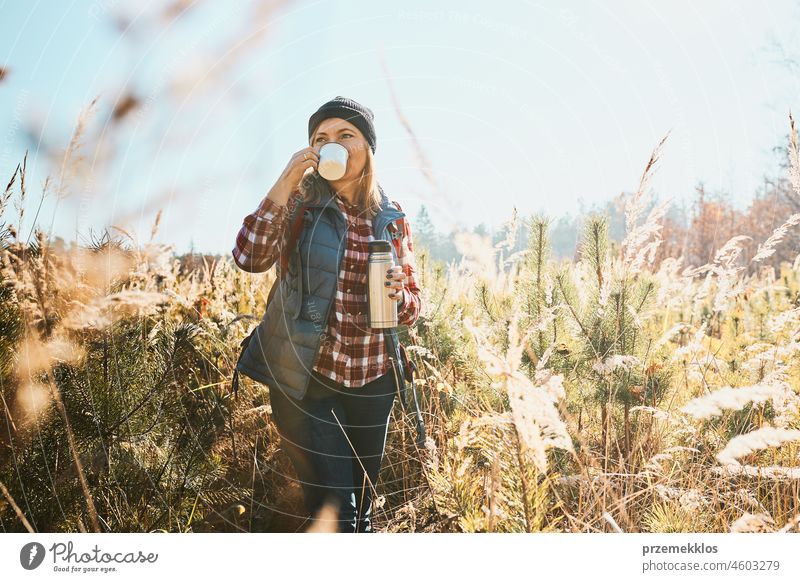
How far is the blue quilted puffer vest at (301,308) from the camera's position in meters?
1.55

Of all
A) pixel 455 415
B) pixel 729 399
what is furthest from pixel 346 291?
pixel 729 399

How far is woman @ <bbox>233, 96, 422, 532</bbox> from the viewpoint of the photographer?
1.55 meters

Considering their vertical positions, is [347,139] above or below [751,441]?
above

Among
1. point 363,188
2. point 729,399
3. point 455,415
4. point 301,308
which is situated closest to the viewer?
point 729,399

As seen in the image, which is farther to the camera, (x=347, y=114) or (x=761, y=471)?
(x=761, y=471)

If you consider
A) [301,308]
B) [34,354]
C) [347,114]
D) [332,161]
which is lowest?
[34,354]

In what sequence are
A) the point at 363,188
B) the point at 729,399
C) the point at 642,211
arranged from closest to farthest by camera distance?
1. the point at 729,399
2. the point at 363,188
3. the point at 642,211

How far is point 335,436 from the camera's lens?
161cm

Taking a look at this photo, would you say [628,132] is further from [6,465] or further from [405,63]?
[6,465]

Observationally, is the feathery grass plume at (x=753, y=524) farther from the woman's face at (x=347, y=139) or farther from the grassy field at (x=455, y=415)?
the woman's face at (x=347, y=139)

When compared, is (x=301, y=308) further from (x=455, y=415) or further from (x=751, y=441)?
(x=751, y=441)

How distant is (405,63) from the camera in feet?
5.93

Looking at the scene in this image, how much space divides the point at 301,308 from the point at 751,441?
1311 millimetres

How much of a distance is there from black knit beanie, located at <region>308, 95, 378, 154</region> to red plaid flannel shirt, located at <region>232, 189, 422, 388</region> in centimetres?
21
